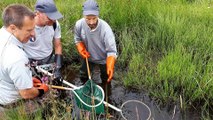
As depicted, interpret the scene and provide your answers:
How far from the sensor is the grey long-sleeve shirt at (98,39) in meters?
3.82

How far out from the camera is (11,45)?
110 inches

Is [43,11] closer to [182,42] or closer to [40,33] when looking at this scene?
[40,33]

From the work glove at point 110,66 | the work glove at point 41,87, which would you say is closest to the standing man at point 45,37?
the work glove at point 41,87

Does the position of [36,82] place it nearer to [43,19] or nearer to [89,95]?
[89,95]

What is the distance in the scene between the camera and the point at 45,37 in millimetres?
3879

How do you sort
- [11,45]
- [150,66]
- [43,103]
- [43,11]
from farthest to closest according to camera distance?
[150,66], [43,11], [43,103], [11,45]

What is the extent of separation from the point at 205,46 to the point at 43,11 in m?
2.43

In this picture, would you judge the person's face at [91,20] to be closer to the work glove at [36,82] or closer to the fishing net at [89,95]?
the fishing net at [89,95]

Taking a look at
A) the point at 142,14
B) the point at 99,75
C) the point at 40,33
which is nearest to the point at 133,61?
the point at 99,75

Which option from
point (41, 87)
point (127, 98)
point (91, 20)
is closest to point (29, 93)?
point (41, 87)

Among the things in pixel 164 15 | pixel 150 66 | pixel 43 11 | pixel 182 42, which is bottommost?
pixel 150 66

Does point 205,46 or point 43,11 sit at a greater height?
point 43,11

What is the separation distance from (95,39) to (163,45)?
132cm

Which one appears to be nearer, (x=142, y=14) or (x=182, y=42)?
(x=182, y=42)
